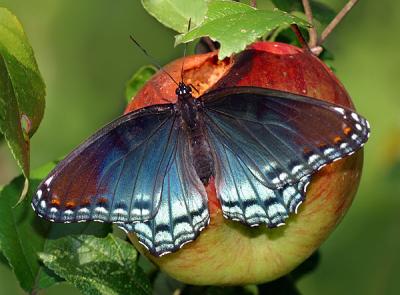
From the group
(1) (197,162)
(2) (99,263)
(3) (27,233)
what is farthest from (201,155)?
(3) (27,233)

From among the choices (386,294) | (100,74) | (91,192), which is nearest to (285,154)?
(91,192)

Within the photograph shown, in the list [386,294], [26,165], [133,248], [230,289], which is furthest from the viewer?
[386,294]

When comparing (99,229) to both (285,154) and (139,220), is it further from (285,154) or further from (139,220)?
(285,154)

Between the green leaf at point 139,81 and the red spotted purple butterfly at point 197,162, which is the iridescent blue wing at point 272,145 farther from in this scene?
the green leaf at point 139,81

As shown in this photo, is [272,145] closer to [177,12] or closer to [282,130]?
[282,130]

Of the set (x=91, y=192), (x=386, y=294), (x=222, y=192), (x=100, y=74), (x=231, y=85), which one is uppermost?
(x=231, y=85)

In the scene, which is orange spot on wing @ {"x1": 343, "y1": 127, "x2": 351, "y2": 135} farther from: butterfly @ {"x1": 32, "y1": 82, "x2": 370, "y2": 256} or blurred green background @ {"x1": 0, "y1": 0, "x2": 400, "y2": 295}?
blurred green background @ {"x1": 0, "y1": 0, "x2": 400, "y2": 295}
